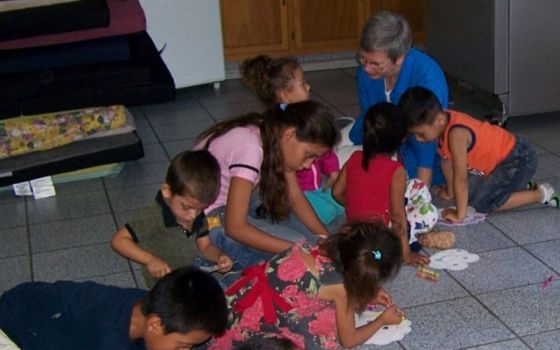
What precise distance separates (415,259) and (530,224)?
1.81 feet

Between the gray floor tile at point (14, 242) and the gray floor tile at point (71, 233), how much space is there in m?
0.03

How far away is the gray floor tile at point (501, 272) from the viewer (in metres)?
2.71

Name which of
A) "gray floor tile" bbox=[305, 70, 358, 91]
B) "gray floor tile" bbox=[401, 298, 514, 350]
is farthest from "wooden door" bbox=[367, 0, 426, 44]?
"gray floor tile" bbox=[401, 298, 514, 350]

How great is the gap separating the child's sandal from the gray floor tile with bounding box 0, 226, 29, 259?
147cm

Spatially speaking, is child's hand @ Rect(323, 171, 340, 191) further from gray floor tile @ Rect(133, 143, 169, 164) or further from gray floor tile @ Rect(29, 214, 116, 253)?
gray floor tile @ Rect(133, 143, 169, 164)

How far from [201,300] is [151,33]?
11.2 ft

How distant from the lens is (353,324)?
89.2 inches

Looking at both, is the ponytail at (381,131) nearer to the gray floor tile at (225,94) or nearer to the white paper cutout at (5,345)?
the white paper cutout at (5,345)

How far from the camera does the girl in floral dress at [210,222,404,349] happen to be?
2.12 meters

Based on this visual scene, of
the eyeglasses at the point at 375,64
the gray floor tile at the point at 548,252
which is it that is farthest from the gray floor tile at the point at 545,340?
the eyeglasses at the point at 375,64

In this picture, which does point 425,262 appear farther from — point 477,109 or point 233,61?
point 233,61

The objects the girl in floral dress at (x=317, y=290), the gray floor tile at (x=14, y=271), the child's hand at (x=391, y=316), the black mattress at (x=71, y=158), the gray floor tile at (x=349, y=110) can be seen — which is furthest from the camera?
the gray floor tile at (x=349, y=110)

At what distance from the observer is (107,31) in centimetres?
363

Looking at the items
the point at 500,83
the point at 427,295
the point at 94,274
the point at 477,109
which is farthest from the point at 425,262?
the point at 477,109
